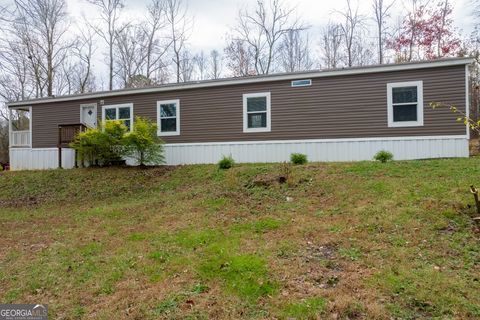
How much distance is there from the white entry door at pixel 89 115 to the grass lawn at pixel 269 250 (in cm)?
695

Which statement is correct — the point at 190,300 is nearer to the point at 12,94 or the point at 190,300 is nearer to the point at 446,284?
the point at 446,284

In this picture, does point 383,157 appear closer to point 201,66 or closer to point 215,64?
point 215,64

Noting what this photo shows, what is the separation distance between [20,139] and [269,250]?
15.6 m

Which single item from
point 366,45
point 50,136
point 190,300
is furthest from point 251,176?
point 366,45

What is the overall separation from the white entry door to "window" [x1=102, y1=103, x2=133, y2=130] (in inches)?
22.0

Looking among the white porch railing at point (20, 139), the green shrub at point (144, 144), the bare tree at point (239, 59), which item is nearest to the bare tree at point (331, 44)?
the bare tree at point (239, 59)

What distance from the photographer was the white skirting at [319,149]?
9953mm

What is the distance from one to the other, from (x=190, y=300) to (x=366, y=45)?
23309mm

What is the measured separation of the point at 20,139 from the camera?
15562 millimetres

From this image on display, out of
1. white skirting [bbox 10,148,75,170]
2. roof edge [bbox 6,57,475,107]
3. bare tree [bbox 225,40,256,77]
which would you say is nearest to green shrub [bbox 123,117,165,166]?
roof edge [bbox 6,57,475,107]

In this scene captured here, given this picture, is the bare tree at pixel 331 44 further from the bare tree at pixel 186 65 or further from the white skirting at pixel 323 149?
the white skirting at pixel 323 149

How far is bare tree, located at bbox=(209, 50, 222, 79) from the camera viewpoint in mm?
26500

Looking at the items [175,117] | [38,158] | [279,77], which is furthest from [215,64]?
[279,77]

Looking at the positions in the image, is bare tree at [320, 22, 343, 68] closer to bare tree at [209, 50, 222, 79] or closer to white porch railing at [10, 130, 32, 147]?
bare tree at [209, 50, 222, 79]
